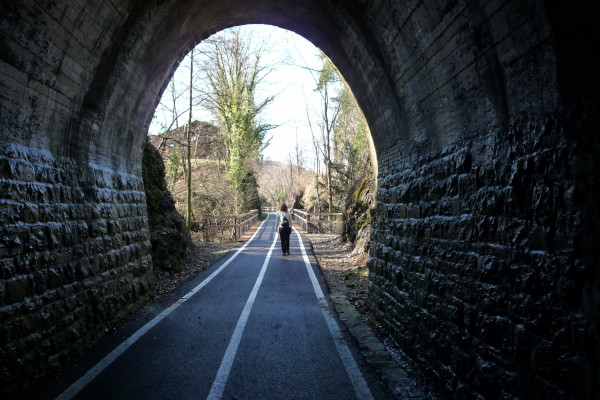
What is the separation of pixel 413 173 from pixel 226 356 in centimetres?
312

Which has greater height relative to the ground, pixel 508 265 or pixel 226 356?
pixel 508 265

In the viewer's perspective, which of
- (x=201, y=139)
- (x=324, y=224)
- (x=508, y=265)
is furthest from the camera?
(x=324, y=224)

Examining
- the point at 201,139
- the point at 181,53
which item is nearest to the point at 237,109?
the point at 201,139

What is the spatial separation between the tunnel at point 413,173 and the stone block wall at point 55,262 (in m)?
0.02

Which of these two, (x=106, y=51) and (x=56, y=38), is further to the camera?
(x=106, y=51)

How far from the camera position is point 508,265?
8.46ft

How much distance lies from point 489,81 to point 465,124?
503 mm

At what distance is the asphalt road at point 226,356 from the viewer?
3.38 meters

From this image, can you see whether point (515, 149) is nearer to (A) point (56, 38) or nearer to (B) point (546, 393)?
(B) point (546, 393)

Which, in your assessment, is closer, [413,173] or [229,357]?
[229,357]

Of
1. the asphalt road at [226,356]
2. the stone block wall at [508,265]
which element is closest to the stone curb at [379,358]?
the asphalt road at [226,356]

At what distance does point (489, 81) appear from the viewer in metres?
2.89

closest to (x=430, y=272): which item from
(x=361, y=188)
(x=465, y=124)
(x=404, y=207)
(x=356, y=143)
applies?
(x=404, y=207)

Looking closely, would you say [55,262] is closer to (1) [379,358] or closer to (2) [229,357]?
(2) [229,357]
